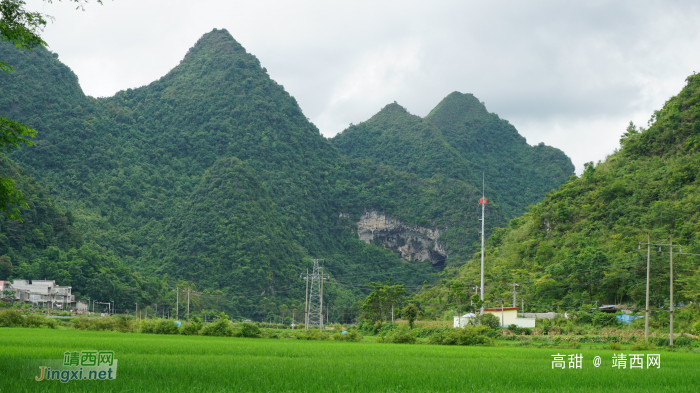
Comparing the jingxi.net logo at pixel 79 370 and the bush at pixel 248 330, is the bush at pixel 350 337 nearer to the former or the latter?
the bush at pixel 248 330

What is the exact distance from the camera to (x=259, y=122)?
144 meters

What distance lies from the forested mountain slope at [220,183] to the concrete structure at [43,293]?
7.53 m

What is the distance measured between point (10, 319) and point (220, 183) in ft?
253

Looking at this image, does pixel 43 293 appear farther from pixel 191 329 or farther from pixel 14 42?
pixel 14 42

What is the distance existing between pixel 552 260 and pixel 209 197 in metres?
69.9

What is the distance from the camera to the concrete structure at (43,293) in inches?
2251

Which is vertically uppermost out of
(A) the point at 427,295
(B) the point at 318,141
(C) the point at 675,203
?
(B) the point at 318,141

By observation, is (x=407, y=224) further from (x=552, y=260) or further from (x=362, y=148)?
(x=552, y=260)

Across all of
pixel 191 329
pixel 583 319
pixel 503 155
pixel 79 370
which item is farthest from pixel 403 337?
pixel 503 155

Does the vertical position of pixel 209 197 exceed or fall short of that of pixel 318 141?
it falls short

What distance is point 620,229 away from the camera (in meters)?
50.0

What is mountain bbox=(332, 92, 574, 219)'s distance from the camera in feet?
525

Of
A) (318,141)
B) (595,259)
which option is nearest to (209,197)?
(318,141)

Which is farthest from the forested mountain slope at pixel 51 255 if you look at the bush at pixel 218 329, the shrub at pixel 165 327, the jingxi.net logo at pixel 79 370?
the jingxi.net logo at pixel 79 370
